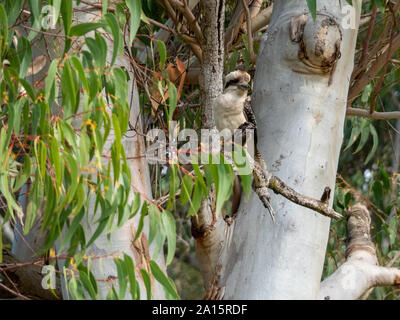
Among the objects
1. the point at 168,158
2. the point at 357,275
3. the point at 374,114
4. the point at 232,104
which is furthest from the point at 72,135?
the point at 374,114

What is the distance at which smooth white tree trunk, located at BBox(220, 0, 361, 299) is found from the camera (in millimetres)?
2318

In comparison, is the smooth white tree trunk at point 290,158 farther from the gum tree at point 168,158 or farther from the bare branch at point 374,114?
the bare branch at point 374,114

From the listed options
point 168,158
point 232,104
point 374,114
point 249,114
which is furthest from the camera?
point 374,114

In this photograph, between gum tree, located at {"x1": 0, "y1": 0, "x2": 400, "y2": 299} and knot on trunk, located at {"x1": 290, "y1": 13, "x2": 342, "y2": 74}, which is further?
knot on trunk, located at {"x1": 290, "y1": 13, "x2": 342, "y2": 74}

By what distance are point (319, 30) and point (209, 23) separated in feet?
1.40

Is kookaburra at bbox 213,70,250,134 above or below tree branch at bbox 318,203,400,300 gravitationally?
above

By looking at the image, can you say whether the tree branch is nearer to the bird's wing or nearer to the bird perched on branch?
the bird perched on branch

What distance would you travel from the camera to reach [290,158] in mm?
2389

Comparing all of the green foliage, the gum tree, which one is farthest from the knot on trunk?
the green foliage

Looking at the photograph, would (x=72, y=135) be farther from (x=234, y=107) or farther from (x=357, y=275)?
(x=357, y=275)

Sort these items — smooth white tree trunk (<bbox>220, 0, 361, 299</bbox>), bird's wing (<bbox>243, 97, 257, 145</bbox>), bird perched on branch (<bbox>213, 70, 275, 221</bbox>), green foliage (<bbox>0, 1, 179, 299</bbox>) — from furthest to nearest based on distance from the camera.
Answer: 1. bird perched on branch (<bbox>213, 70, 275, 221</bbox>)
2. bird's wing (<bbox>243, 97, 257, 145</bbox>)
3. smooth white tree trunk (<bbox>220, 0, 361, 299</bbox>)
4. green foliage (<bbox>0, 1, 179, 299</bbox>)

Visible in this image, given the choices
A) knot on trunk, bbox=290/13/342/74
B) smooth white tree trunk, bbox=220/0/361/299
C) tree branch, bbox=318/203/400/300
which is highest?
knot on trunk, bbox=290/13/342/74

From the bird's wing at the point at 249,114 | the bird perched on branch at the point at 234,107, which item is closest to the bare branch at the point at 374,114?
the bird perched on branch at the point at 234,107

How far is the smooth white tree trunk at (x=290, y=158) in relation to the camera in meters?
2.32
